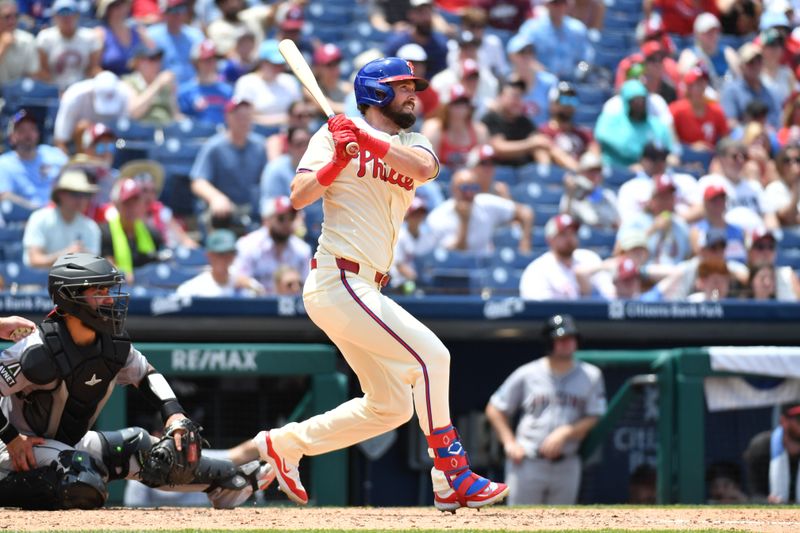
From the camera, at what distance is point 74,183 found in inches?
362

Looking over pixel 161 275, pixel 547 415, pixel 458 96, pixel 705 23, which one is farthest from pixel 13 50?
pixel 705 23

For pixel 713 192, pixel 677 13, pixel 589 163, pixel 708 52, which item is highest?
pixel 713 192

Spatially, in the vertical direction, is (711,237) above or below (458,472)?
below

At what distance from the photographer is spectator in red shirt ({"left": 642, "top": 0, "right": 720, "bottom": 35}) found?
14406 millimetres

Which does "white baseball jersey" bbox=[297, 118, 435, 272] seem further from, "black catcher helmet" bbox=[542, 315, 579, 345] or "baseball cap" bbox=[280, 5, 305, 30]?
"baseball cap" bbox=[280, 5, 305, 30]

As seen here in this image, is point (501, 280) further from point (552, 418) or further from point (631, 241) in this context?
point (552, 418)

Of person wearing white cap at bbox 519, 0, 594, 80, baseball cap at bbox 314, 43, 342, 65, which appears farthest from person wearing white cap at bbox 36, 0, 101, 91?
person wearing white cap at bbox 519, 0, 594, 80

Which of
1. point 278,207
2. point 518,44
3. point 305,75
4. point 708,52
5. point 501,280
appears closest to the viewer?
point 305,75

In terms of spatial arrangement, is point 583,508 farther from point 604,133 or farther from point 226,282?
point 604,133

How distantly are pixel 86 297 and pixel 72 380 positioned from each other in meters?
0.33

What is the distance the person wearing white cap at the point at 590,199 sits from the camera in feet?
36.1

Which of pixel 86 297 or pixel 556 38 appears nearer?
pixel 86 297

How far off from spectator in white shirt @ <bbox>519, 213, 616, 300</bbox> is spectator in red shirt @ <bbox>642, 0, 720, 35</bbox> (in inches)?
210

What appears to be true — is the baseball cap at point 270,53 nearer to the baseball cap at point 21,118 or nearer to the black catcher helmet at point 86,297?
the baseball cap at point 21,118
